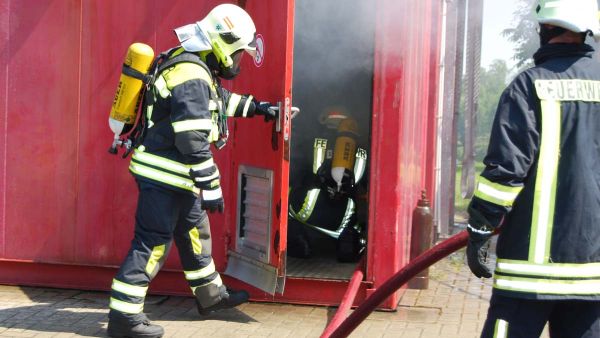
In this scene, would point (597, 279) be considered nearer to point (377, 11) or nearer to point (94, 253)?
point (377, 11)

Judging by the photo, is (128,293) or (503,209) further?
(128,293)

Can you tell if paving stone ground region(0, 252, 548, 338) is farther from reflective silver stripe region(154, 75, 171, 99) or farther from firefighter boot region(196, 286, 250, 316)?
reflective silver stripe region(154, 75, 171, 99)

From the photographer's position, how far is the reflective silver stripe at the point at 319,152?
7609mm

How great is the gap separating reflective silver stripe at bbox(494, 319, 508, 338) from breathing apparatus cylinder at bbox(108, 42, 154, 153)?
2.73m

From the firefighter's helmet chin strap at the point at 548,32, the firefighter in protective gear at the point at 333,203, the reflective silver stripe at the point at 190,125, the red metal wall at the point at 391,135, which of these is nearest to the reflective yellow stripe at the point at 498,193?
the firefighter's helmet chin strap at the point at 548,32

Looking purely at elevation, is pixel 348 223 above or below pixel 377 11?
Answer: below

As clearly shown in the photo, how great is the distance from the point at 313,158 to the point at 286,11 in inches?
114

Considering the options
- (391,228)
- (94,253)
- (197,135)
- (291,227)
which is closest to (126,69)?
(197,135)

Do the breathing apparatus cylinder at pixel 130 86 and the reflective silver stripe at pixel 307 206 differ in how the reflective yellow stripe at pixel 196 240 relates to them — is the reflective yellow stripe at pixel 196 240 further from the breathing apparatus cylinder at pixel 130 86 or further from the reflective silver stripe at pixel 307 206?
the reflective silver stripe at pixel 307 206

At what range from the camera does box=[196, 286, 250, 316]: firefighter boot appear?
567 cm

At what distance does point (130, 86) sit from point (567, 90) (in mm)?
2768

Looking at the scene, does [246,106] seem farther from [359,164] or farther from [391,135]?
[359,164]

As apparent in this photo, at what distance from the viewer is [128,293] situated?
528 centimetres

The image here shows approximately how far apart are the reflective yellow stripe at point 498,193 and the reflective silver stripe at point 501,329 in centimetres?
46
